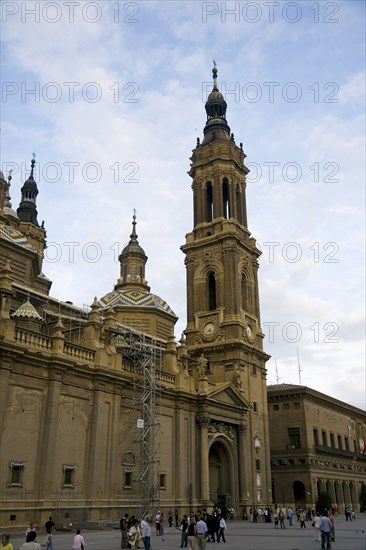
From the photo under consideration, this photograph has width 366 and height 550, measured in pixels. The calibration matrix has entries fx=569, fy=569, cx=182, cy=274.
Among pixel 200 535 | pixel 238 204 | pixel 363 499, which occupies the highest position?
pixel 238 204

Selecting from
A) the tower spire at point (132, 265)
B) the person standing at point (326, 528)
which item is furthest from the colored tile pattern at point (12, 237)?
the person standing at point (326, 528)

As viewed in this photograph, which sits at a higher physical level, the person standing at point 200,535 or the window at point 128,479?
the window at point 128,479

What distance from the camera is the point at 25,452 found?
95.5 ft

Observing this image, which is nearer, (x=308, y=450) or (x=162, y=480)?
(x=162, y=480)

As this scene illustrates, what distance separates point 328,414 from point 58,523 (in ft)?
157

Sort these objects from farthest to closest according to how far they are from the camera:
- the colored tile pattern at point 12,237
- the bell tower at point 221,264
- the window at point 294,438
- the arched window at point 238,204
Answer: the window at point 294,438, the arched window at point 238,204, the bell tower at point 221,264, the colored tile pattern at point 12,237

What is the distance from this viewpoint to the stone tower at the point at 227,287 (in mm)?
50594

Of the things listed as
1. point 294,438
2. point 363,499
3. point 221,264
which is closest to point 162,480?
point 221,264

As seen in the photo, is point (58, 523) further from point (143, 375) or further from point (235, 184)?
point (235, 184)

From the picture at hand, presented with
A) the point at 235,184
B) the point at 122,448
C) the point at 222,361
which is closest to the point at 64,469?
the point at 122,448

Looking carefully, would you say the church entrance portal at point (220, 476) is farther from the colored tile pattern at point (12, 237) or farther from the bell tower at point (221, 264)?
the colored tile pattern at point (12, 237)

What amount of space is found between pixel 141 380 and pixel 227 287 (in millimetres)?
18518

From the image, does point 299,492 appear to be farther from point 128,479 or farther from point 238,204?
point 128,479

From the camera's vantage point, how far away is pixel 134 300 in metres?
55.8
